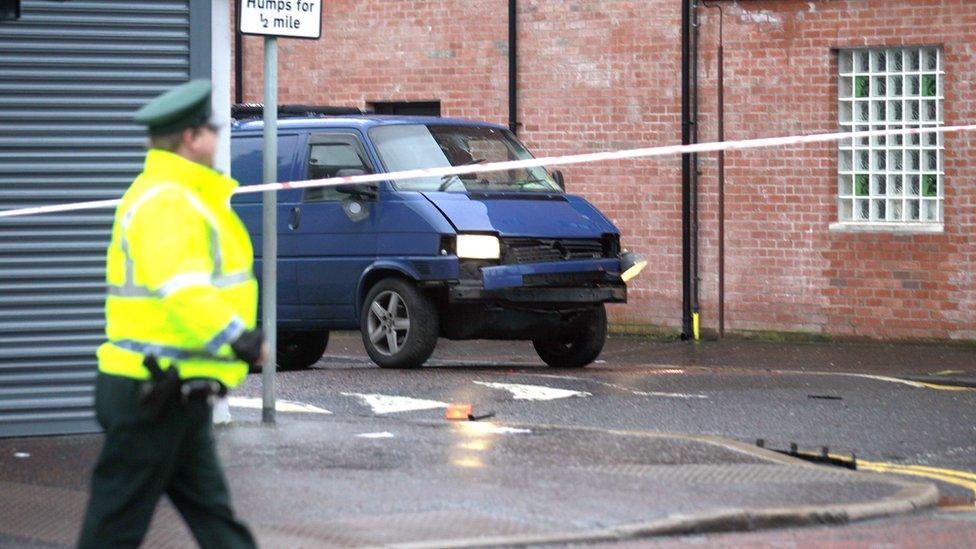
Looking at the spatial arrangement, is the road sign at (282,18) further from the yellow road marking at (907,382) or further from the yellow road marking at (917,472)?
the yellow road marking at (907,382)

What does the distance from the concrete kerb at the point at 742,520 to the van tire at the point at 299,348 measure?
7486mm

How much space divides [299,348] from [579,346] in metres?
2.47

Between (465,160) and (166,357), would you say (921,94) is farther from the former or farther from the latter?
(166,357)

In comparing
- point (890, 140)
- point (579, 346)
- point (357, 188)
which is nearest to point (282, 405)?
point (357, 188)

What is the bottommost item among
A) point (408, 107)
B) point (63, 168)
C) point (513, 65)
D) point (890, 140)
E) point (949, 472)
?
point (949, 472)

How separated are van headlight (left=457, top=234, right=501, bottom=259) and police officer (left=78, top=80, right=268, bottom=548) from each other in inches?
334

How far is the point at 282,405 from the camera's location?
472 inches

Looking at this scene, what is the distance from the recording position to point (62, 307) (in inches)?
404

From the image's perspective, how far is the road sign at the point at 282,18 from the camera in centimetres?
1059

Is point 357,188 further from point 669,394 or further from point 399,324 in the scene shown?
point 669,394

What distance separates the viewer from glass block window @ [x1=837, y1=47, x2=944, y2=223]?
60.0ft

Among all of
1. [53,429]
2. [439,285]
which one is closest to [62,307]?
[53,429]

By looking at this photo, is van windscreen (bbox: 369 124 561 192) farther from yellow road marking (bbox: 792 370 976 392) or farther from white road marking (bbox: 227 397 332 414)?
white road marking (bbox: 227 397 332 414)

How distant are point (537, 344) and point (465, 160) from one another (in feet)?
5.23
